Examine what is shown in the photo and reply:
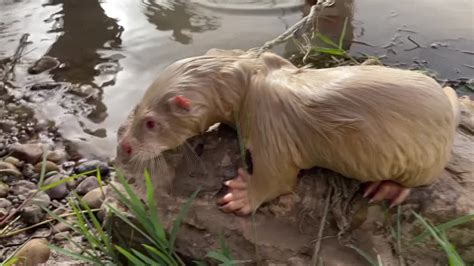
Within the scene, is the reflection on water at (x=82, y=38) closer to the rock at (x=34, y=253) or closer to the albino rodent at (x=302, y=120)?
the rock at (x=34, y=253)

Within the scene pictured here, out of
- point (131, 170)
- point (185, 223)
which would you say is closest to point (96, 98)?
point (131, 170)

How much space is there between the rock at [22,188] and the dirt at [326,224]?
1.24m

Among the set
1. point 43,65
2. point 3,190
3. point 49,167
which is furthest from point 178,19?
point 3,190

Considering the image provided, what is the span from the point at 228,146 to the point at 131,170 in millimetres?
403

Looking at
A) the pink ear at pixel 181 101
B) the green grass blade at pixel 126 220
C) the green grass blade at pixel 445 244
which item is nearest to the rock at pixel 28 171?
the green grass blade at pixel 126 220

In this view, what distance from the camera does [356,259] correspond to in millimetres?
2219

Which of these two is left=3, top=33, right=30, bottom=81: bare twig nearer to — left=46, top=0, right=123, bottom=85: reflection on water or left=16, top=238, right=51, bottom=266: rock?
left=46, top=0, right=123, bottom=85: reflection on water

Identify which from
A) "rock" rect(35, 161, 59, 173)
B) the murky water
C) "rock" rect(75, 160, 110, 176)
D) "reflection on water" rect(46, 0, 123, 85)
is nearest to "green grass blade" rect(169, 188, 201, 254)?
"rock" rect(75, 160, 110, 176)

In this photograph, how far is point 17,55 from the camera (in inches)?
178

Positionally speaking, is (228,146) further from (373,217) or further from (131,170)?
(373,217)

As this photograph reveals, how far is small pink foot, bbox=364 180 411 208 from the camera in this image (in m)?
2.21

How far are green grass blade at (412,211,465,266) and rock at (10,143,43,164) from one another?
2.24 metres

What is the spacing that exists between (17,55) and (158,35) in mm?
1056

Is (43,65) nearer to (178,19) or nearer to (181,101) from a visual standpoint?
(178,19)
